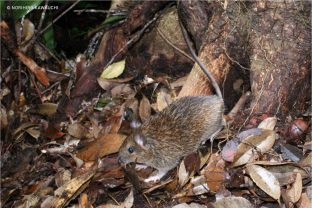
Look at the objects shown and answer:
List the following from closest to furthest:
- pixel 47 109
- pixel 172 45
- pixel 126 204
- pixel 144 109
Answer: pixel 126 204 → pixel 144 109 → pixel 47 109 → pixel 172 45

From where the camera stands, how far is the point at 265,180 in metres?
3.26

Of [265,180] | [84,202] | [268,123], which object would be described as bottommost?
[84,202]

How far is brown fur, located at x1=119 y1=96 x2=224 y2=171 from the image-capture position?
12.5 feet

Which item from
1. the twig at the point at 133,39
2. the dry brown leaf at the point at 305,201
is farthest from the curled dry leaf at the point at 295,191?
the twig at the point at 133,39

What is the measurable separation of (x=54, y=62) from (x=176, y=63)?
4.32ft

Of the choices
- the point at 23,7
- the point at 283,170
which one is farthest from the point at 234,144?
the point at 23,7

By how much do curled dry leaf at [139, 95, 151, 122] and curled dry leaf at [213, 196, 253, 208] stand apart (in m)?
1.25

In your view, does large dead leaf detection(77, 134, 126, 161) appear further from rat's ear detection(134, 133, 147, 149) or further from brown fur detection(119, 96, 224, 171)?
rat's ear detection(134, 133, 147, 149)

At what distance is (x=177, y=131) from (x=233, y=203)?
822 millimetres

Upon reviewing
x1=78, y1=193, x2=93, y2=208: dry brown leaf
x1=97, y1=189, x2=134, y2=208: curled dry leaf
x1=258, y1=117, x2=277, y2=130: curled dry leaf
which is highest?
x1=258, y1=117, x2=277, y2=130: curled dry leaf

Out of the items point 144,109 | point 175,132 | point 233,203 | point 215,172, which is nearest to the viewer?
point 233,203

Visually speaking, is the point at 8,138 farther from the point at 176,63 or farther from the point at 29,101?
the point at 176,63

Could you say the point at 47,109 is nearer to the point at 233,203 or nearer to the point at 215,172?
the point at 215,172

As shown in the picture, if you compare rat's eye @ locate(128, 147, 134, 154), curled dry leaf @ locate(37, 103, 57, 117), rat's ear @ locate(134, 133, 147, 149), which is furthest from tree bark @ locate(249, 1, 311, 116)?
curled dry leaf @ locate(37, 103, 57, 117)
